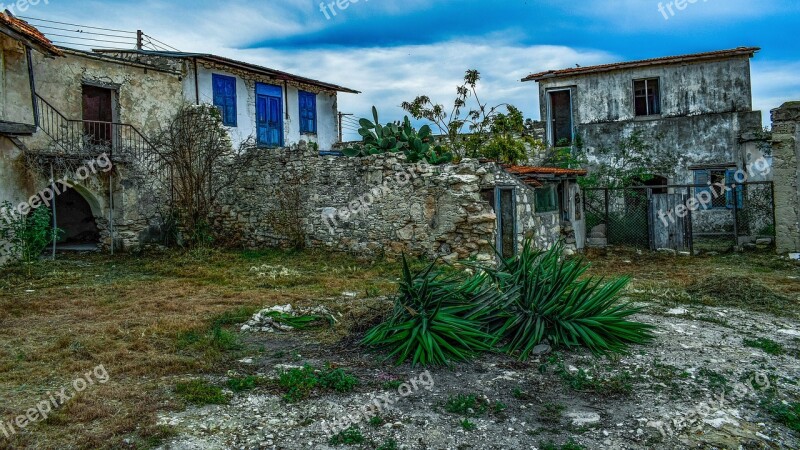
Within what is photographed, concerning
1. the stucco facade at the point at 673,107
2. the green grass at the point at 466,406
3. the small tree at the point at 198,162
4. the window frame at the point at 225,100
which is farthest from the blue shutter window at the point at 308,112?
the green grass at the point at 466,406

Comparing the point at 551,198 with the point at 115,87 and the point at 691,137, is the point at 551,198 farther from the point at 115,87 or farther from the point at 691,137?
the point at 115,87

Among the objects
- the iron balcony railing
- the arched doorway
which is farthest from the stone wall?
the arched doorway

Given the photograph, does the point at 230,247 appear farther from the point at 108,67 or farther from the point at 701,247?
the point at 701,247

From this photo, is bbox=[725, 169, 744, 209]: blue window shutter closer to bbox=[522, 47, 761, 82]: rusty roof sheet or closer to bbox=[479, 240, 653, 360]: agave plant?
bbox=[522, 47, 761, 82]: rusty roof sheet

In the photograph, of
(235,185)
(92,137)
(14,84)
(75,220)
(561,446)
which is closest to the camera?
(561,446)

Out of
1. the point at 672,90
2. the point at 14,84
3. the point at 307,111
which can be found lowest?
the point at 14,84

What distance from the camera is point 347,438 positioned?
3.68 meters

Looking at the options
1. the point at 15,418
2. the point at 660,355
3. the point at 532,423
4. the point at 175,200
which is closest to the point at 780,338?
the point at 660,355

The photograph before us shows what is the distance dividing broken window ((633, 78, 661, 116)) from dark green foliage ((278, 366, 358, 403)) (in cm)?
1738

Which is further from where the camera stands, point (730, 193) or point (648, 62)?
point (648, 62)

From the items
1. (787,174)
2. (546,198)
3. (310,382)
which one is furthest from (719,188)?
(310,382)

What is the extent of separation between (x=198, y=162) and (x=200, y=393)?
1168 centimetres

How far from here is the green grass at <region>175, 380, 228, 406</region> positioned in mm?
4297

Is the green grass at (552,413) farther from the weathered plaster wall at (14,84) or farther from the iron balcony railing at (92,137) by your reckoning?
the weathered plaster wall at (14,84)
